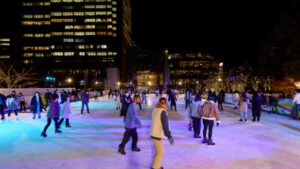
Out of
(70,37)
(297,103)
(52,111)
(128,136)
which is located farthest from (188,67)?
(128,136)

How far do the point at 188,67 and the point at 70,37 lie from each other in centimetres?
6006

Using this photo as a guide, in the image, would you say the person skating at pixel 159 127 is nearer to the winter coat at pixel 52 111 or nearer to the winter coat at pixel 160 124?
the winter coat at pixel 160 124

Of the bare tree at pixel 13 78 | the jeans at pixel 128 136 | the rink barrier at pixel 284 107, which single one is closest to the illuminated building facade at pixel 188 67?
the bare tree at pixel 13 78

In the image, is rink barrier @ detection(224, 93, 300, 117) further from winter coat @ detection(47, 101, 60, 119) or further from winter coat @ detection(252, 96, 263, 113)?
winter coat @ detection(47, 101, 60, 119)

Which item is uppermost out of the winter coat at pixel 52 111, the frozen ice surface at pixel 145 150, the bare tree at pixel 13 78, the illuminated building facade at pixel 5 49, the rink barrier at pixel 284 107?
the illuminated building facade at pixel 5 49

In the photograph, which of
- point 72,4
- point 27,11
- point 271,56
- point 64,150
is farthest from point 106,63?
point 64,150

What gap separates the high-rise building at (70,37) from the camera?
108375 mm

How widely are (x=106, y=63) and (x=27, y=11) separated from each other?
46.1 m

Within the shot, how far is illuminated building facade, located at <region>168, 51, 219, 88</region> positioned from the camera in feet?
387

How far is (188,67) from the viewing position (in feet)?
391

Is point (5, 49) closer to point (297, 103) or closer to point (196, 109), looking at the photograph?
point (196, 109)

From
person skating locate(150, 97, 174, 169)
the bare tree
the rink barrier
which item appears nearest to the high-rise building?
the bare tree

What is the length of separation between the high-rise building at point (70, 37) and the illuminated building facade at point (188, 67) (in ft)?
93.3

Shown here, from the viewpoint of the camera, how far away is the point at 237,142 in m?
7.77
